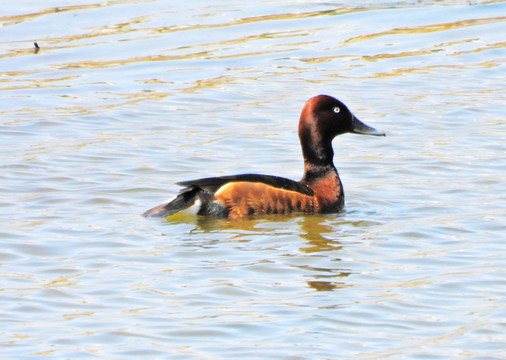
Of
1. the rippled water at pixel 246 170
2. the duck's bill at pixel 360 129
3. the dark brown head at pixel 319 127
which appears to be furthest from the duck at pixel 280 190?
the duck's bill at pixel 360 129

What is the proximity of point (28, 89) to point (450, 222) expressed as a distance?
23.0ft

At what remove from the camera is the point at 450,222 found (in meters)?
9.20

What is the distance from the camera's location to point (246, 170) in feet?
36.9

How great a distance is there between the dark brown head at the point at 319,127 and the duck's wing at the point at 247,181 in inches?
21.4

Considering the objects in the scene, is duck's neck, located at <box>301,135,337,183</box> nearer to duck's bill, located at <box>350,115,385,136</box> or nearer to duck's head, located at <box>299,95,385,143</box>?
duck's head, located at <box>299,95,385,143</box>

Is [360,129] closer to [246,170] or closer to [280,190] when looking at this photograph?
[246,170]

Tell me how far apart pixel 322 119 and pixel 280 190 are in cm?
107

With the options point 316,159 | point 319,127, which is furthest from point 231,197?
point 319,127

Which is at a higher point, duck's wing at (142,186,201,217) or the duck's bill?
the duck's bill

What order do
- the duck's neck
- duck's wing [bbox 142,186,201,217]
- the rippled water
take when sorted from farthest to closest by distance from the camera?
the duck's neck, duck's wing [bbox 142,186,201,217], the rippled water

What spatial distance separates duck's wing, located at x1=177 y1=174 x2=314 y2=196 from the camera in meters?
9.36

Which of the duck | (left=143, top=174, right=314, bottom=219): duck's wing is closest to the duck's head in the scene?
the duck

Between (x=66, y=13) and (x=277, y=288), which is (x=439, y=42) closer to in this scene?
(x=66, y=13)

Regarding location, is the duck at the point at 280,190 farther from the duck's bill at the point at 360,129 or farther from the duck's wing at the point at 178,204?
the duck's bill at the point at 360,129
